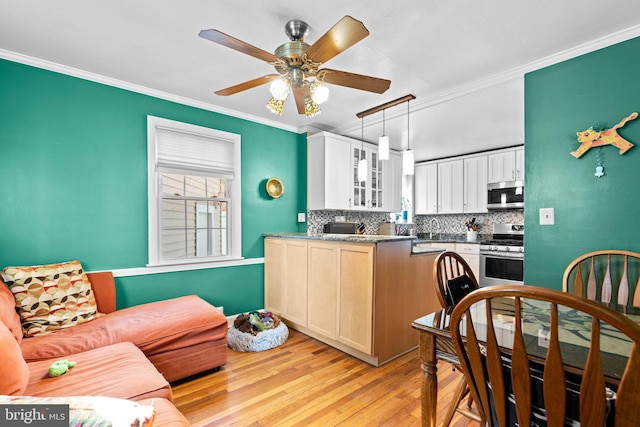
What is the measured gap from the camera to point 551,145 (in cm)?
228

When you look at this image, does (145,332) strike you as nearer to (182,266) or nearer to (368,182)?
(182,266)

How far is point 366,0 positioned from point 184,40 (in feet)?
4.24

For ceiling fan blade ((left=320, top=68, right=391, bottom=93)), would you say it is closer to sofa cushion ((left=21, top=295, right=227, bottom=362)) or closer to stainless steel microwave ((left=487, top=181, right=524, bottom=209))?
sofa cushion ((left=21, top=295, right=227, bottom=362))

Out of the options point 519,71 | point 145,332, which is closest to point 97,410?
point 145,332

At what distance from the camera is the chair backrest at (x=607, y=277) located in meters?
1.84

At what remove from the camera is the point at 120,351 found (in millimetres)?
1819

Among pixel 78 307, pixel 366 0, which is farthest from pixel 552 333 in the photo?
pixel 78 307

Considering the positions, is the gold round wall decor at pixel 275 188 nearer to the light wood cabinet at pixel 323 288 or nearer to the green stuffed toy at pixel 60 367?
the light wood cabinet at pixel 323 288

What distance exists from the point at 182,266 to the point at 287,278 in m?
1.12

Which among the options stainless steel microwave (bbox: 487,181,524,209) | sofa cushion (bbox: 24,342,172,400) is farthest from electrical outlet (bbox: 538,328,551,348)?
stainless steel microwave (bbox: 487,181,524,209)

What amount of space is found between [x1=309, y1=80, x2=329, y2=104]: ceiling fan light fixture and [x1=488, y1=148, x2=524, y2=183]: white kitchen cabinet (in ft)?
13.3

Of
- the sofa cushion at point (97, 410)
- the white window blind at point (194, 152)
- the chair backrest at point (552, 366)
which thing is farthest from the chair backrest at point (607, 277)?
the white window blind at point (194, 152)

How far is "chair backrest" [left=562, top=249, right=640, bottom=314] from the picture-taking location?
1844 mm

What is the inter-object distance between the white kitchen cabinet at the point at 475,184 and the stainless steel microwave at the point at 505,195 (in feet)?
0.38
